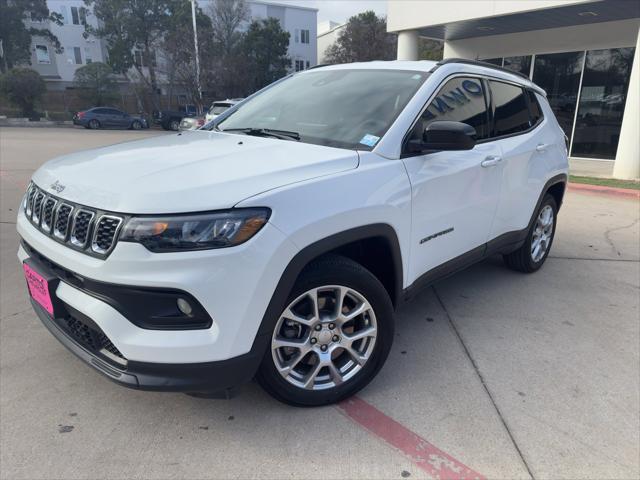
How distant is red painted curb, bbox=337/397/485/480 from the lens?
7.34ft

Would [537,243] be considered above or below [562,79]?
below

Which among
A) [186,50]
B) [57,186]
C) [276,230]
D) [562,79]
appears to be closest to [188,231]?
[276,230]

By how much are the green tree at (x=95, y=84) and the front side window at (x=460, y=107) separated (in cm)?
3938

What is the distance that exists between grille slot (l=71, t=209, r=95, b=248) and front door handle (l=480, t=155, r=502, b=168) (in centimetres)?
255

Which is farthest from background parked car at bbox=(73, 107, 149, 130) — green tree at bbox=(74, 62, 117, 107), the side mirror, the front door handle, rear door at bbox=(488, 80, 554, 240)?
the side mirror

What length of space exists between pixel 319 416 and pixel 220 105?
16386mm

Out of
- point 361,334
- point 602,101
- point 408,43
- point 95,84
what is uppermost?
point 408,43

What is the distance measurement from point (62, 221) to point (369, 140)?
1.65m

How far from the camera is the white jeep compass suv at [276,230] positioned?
2.00 metres

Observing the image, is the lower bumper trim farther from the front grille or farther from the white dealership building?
the white dealership building

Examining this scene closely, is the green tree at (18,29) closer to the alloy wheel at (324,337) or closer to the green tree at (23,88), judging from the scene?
the green tree at (23,88)

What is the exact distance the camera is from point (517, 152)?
12.8 ft

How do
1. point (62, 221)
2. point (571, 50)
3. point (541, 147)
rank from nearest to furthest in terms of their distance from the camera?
point (62, 221) < point (541, 147) < point (571, 50)

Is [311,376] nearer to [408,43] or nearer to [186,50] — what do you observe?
[408,43]
